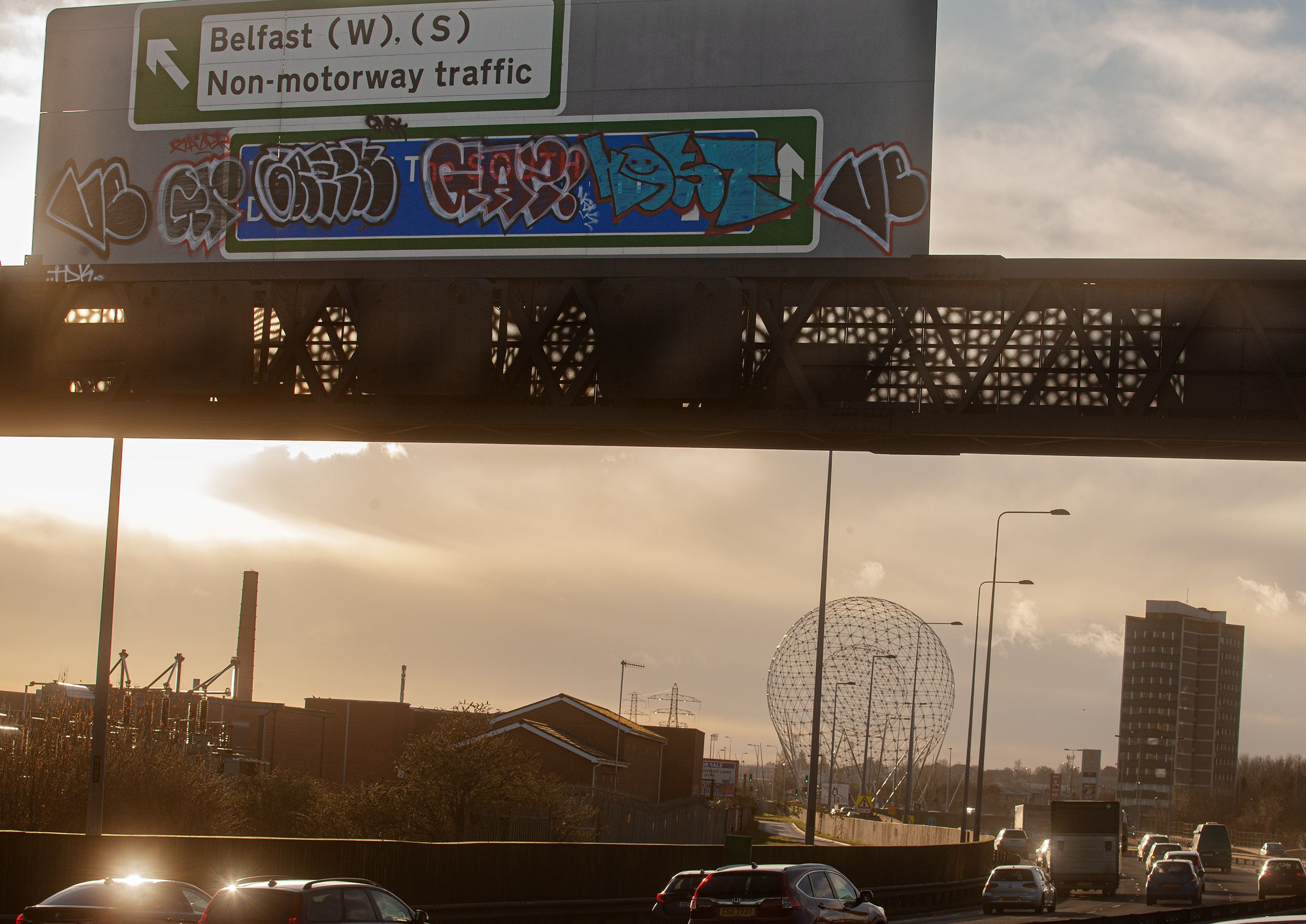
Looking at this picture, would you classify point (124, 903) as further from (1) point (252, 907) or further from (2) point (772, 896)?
(2) point (772, 896)

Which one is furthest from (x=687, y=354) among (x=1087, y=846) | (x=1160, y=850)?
(x=1160, y=850)

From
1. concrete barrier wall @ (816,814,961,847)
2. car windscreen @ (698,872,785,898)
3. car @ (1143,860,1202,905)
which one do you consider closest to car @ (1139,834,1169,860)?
concrete barrier wall @ (816,814,961,847)

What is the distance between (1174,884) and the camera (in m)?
41.8

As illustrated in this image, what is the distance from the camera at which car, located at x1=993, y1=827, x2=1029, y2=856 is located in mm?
68625

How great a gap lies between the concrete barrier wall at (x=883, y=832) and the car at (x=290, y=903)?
42781 mm

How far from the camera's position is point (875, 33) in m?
15.9

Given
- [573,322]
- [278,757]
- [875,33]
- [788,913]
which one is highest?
[875,33]

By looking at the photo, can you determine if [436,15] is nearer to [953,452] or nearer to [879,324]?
[879,324]

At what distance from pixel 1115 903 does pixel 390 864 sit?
1119 inches

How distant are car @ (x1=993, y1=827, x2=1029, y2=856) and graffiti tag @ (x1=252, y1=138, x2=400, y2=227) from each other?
5573cm

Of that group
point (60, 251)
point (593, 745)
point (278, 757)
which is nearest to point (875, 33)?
point (60, 251)

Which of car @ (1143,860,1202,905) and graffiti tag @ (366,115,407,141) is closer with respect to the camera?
graffiti tag @ (366,115,407,141)

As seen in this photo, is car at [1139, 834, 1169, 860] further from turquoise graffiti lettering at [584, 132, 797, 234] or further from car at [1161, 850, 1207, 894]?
turquoise graffiti lettering at [584, 132, 797, 234]

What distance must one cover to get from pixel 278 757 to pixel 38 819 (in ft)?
186
